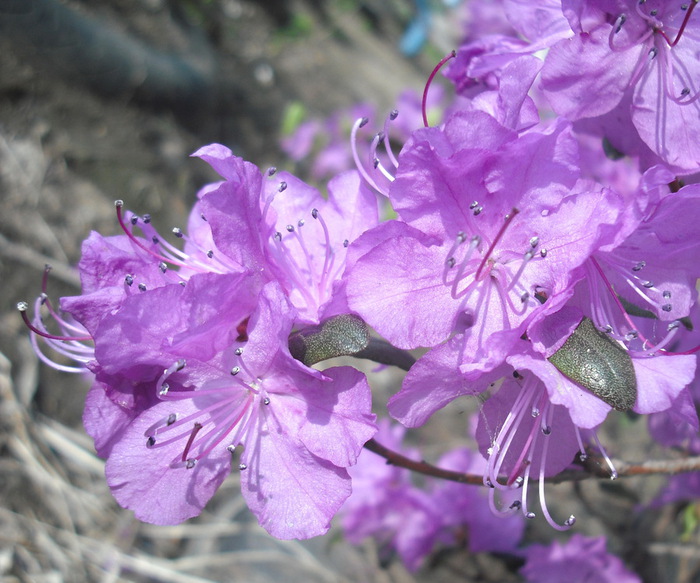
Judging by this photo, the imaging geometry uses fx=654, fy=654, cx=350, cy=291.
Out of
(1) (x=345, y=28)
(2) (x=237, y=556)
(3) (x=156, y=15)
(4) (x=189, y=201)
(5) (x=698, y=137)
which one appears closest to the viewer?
(5) (x=698, y=137)

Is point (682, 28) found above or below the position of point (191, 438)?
above

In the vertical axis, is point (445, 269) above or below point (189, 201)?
above

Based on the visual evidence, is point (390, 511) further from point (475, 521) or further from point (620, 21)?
point (620, 21)

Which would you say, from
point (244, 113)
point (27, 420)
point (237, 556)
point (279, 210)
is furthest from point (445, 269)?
point (244, 113)

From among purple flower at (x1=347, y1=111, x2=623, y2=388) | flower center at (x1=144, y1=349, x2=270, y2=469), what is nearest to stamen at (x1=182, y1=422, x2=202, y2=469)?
flower center at (x1=144, y1=349, x2=270, y2=469)

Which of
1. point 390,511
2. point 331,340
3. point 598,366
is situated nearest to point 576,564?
point 390,511

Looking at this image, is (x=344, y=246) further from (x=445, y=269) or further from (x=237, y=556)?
(x=237, y=556)
